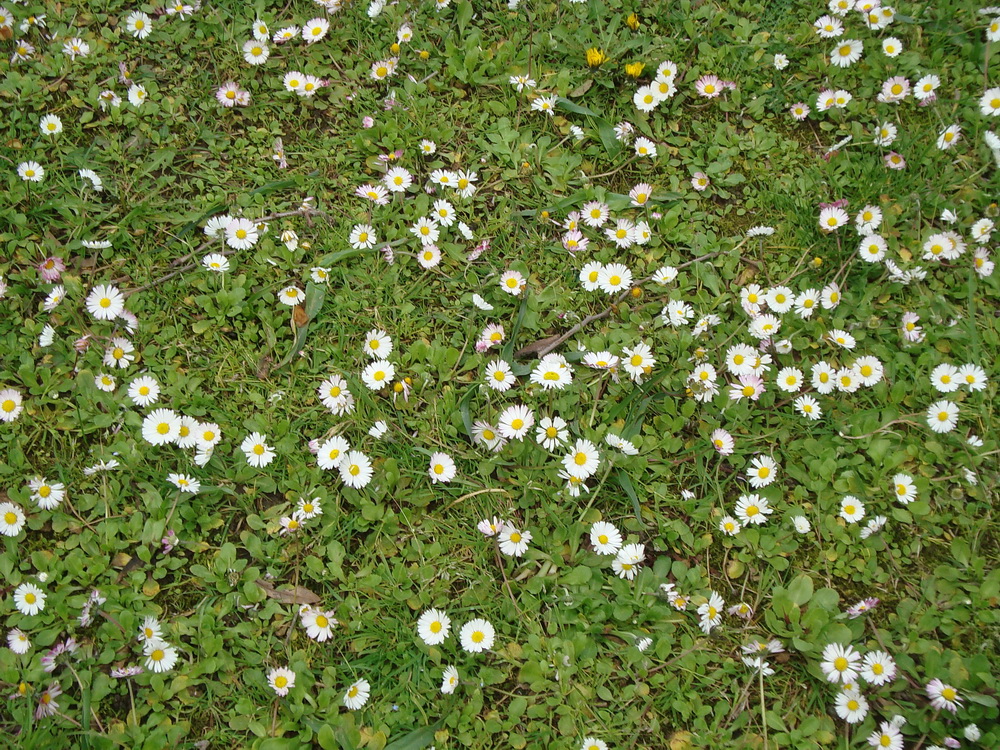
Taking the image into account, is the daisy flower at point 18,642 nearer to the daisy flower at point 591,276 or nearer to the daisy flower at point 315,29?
the daisy flower at point 591,276

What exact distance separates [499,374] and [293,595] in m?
0.89

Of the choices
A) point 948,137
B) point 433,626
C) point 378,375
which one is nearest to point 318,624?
point 433,626

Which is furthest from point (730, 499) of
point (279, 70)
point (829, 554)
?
point (279, 70)

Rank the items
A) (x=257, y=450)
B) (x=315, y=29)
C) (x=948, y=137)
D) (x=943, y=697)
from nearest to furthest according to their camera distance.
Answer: (x=943, y=697) → (x=257, y=450) → (x=948, y=137) → (x=315, y=29)

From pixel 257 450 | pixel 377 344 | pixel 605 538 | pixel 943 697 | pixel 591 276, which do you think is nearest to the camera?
pixel 943 697

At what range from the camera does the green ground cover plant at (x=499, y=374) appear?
199 cm

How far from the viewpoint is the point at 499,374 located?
2.31 m

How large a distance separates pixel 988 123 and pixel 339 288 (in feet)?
7.69

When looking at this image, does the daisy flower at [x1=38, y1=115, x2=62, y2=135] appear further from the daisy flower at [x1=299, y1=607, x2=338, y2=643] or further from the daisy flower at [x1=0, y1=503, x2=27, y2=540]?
the daisy flower at [x1=299, y1=607, x2=338, y2=643]

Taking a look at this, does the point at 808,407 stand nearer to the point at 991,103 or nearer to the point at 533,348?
the point at 533,348

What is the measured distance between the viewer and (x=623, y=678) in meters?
2.02

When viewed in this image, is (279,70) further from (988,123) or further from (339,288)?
(988,123)

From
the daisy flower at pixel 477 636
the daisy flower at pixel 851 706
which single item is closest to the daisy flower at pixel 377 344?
the daisy flower at pixel 477 636

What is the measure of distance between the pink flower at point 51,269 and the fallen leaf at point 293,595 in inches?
50.2
